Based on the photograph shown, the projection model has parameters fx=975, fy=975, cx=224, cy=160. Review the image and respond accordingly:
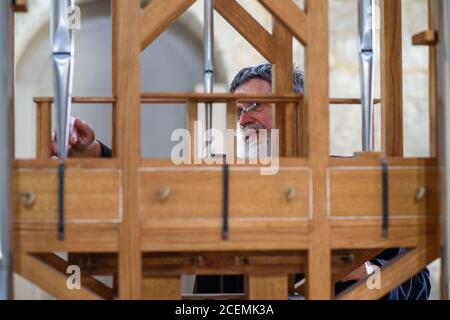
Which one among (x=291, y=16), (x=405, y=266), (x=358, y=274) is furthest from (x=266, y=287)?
(x=358, y=274)

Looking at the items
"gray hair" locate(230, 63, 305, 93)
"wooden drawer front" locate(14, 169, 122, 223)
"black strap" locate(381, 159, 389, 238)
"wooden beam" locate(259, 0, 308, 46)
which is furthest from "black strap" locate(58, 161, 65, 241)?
"gray hair" locate(230, 63, 305, 93)

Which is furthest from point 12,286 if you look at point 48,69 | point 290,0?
point 48,69

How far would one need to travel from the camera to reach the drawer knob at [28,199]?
7.72 ft

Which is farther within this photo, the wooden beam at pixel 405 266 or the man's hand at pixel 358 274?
the man's hand at pixel 358 274

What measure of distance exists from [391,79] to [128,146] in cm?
89

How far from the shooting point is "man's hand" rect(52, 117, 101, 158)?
8.49 ft

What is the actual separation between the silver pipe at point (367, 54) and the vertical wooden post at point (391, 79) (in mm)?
36

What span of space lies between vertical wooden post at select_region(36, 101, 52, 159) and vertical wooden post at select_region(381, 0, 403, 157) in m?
0.96

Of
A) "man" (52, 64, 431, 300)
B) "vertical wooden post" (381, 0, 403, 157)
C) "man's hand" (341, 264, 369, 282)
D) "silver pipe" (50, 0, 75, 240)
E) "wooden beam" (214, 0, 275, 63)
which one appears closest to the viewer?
"silver pipe" (50, 0, 75, 240)

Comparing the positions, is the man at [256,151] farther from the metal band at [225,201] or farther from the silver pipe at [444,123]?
the metal band at [225,201]

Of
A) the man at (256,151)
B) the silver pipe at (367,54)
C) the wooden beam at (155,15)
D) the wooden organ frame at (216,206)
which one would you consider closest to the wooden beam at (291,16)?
the wooden organ frame at (216,206)

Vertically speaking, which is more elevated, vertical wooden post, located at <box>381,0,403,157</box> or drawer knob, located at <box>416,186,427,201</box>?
vertical wooden post, located at <box>381,0,403,157</box>

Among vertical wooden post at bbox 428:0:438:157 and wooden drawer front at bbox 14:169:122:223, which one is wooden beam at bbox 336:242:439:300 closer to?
vertical wooden post at bbox 428:0:438:157

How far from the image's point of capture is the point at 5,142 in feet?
7.50
